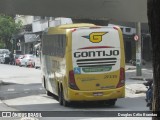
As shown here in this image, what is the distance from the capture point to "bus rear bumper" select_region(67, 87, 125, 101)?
59.2 ft

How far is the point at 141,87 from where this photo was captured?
2555cm

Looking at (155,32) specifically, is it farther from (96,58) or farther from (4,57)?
(4,57)

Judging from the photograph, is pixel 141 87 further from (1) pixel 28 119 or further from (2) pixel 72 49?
(1) pixel 28 119

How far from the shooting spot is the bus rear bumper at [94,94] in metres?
18.0

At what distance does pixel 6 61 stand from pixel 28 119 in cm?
5535

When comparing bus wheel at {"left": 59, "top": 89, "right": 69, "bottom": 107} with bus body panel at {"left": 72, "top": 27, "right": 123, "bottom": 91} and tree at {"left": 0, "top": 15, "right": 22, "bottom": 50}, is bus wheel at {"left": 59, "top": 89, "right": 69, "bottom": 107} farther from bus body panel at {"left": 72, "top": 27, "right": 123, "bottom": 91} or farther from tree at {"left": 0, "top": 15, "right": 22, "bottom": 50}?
tree at {"left": 0, "top": 15, "right": 22, "bottom": 50}

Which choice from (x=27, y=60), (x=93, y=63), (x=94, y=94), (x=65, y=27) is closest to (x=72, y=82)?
(x=94, y=94)

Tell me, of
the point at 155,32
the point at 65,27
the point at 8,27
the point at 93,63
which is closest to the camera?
the point at 155,32

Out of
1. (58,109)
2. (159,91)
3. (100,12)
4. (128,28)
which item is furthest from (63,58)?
(128,28)

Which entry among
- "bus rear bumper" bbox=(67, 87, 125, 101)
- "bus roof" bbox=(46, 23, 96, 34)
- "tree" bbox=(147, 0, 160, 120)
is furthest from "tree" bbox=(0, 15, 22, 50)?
"tree" bbox=(147, 0, 160, 120)

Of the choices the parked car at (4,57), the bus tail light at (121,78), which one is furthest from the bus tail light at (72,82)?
the parked car at (4,57)

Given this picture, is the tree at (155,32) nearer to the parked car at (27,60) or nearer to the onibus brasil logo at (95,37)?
the onibus brasil logo at (95,37)

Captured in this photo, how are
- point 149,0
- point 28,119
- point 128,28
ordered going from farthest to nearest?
point 128,28
point 28,119
point 149,0

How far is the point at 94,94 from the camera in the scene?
715 inches
